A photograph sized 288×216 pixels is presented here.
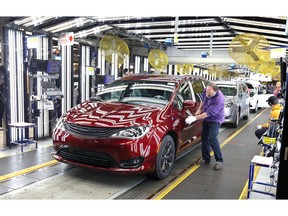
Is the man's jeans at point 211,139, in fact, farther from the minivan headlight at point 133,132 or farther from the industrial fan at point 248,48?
the industrial fan at point 248,48

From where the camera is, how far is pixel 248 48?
6.70 meters

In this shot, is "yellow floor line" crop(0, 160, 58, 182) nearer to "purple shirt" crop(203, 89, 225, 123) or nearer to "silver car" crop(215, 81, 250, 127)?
"purple shirt" crop(203, 89, 225, 123)

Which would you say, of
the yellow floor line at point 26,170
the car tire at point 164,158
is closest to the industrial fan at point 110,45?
the yellow floor line at point 26,170

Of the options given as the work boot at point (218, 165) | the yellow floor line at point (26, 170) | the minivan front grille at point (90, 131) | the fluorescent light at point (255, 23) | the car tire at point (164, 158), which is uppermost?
the fluorescent light at point (255, 23)

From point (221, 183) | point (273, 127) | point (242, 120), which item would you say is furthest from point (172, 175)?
point (242, 120)

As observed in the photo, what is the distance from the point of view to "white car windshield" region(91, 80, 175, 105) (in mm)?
4562

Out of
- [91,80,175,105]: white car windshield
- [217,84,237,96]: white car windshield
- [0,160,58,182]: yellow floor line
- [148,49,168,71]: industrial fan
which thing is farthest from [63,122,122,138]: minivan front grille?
[217,84,237,96]: white car windshield

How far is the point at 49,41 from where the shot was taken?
6852 mm

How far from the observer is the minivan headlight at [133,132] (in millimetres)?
3693

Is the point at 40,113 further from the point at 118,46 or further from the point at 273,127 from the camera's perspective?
the point at 273,127

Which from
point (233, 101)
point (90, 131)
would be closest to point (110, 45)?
point (90, 131)

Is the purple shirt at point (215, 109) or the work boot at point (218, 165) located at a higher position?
the purple shirt at point (215, 109)

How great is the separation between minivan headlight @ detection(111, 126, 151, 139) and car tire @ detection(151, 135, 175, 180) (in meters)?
0.44

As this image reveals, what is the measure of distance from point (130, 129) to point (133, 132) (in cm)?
6
